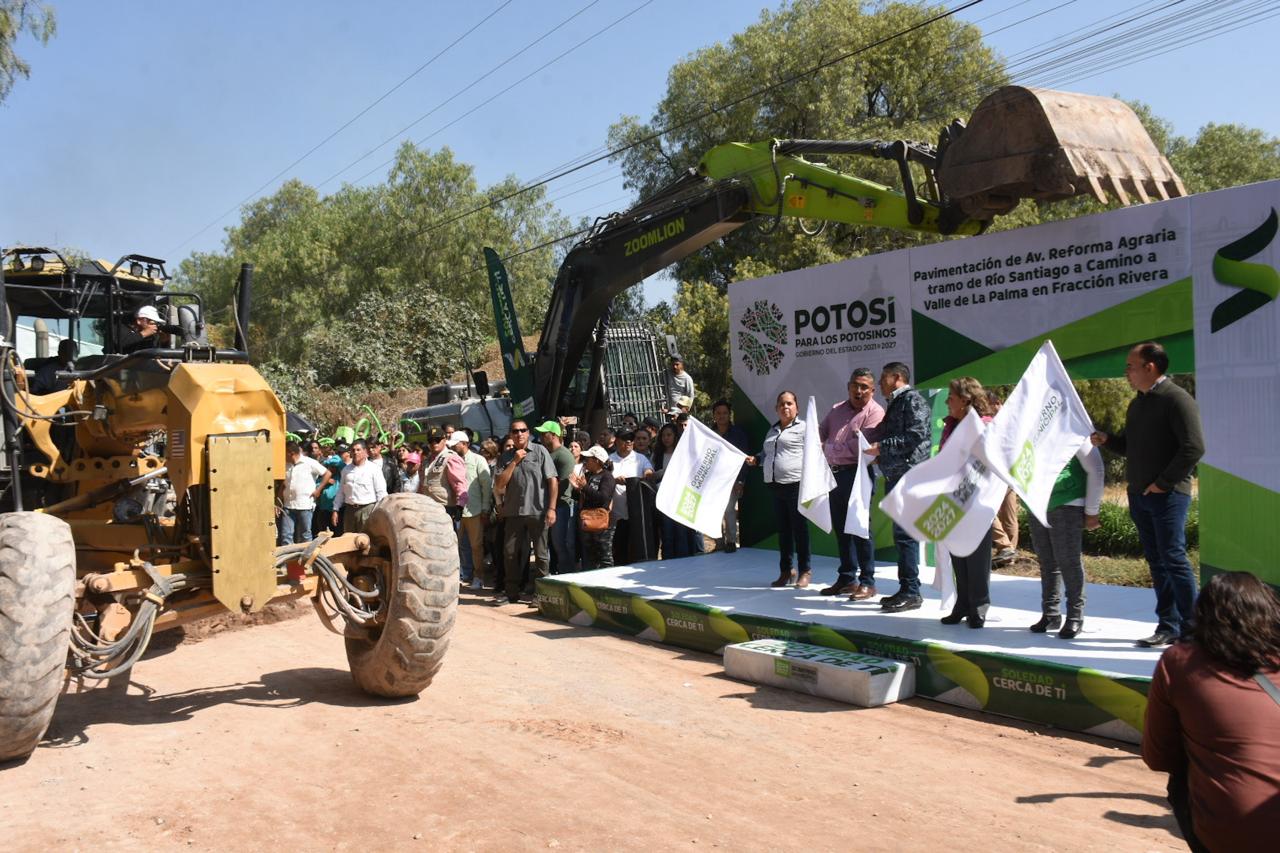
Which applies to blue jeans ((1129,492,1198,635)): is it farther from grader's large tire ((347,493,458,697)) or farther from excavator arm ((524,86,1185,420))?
grader's large tire ((347,493,458,697))


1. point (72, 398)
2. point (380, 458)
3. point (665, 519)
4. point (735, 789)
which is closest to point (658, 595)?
point (665, 519)

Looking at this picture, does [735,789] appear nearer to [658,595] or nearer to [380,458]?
[658,595]

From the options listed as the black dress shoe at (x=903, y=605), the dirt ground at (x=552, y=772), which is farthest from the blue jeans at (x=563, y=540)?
the black dress shoe at (x=903, y=605)

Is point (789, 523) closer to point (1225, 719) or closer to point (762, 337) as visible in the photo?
point (762, 337)

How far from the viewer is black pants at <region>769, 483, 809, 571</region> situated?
945cm

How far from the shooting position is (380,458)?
14.2m

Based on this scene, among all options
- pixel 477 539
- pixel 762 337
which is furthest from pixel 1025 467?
pixel 477 539

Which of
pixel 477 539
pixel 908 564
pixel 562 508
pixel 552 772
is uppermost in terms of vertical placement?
pixel 562 508

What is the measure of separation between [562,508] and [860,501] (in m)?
4.13

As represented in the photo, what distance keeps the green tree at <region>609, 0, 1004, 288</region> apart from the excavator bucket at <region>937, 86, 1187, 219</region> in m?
16.8

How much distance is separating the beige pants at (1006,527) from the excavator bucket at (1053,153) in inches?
149

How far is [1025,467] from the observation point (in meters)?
6.73

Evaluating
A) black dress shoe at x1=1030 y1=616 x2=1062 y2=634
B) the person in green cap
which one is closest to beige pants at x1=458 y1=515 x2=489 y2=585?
the person in green cap

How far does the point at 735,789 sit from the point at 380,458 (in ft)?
32.1
